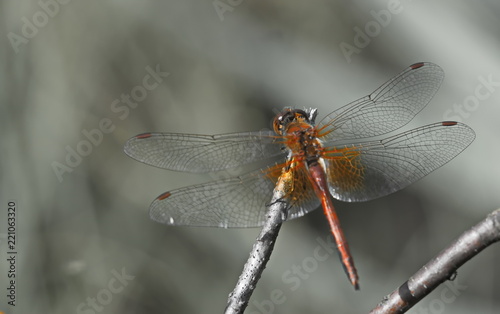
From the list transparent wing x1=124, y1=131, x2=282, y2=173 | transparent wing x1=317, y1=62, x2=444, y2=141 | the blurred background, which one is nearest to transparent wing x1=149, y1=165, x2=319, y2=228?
transparent wing x1=124, y1=131, x2=282, y2=173

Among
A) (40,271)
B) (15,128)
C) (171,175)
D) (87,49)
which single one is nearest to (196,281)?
(171,175)

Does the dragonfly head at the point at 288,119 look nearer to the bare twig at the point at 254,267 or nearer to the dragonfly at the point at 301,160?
the dragonfly at the point at 301,160

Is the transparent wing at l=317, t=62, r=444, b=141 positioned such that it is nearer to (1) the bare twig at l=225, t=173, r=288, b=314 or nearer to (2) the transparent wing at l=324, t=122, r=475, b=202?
(2) the transparent wing at l=324, t=122, r=475, b=202

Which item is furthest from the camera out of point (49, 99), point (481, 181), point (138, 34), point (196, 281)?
point (138, 34)

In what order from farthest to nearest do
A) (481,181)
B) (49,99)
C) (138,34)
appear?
1. (138,34)
2. (49,99)
3. (481,181)

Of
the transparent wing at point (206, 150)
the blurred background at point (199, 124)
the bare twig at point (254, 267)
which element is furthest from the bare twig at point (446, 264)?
the blurred background at point (199, 124)

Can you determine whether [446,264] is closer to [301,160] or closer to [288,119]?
[301,160]

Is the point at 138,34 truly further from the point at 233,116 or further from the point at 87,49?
the point at 233,116
